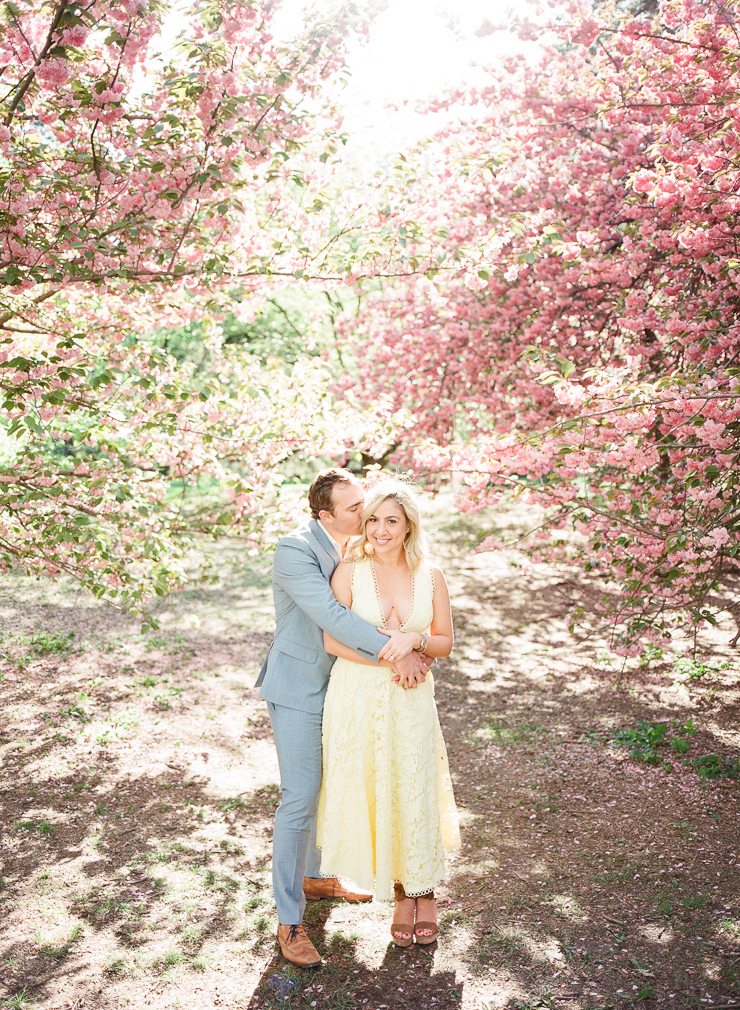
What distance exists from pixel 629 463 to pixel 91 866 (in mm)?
3407

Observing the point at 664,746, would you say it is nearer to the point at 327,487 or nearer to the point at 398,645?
the point at 398,645

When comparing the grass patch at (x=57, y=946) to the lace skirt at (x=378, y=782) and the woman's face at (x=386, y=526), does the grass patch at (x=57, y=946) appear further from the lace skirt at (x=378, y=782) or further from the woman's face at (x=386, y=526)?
the woman's face at (x=386, y=526)

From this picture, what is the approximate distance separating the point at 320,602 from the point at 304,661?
0.93 feet

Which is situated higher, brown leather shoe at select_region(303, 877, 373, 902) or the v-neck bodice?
the v-neck bodice

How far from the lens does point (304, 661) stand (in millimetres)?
3092

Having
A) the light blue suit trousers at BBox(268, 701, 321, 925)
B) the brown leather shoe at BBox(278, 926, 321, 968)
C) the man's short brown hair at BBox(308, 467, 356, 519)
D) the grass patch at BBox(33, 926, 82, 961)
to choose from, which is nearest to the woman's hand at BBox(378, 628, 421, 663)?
the light blue suit trousers at BBox(268, 701, 321, 925)

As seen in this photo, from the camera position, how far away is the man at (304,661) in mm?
2969

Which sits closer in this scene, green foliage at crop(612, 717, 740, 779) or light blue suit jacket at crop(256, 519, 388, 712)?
light blue suit jacket at crop(256, 519, 388, 712)

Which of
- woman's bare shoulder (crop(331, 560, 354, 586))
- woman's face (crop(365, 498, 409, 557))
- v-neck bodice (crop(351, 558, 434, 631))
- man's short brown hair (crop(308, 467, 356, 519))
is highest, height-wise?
man's short brown hair (crop(308, 467, 356, 519))

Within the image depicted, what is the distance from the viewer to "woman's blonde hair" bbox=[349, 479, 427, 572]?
3080mm

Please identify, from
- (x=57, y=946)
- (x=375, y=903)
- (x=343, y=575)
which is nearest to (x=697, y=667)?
(x=375, y=903)

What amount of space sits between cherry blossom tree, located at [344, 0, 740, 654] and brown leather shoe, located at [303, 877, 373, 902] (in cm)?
205

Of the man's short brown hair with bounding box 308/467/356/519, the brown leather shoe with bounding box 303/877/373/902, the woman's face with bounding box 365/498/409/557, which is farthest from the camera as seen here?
the brown leather shoe with bounding box 303/877/373/902

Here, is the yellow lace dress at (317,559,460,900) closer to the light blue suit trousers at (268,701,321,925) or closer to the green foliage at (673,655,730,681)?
the light blue suit trousers at (268,701,321,925)
